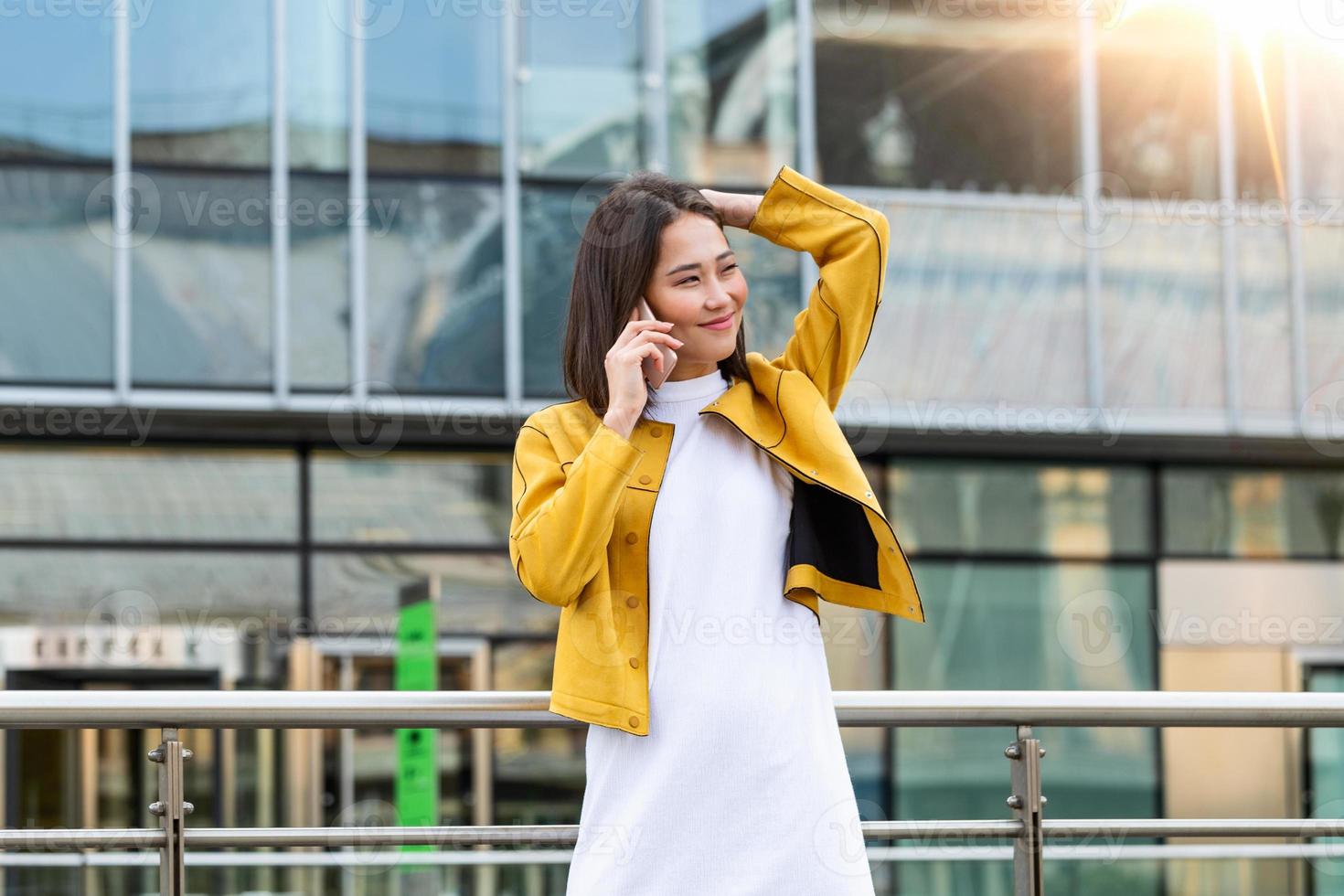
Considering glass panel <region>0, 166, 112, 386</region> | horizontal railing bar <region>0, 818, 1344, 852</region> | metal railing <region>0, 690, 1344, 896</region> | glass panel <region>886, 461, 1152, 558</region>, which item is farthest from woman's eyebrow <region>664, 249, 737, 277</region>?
glass panel <region>886, 461, 1152, 558</region>

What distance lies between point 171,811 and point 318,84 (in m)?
7.42

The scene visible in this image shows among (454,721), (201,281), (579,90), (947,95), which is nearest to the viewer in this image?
(454,721)

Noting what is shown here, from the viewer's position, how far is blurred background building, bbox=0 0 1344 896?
9734mm

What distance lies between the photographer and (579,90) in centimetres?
1018

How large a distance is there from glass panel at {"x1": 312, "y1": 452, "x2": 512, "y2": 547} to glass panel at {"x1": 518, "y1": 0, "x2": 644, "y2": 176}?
190 centimetres

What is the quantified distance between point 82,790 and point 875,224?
26.7 feet

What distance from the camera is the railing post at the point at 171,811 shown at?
3.20m

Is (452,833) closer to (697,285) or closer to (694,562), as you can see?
(694,562)

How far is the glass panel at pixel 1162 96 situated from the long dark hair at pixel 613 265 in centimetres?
891

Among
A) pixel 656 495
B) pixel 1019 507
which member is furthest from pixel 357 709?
pixel 1019 507

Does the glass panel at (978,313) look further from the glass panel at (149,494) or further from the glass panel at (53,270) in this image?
the glass panel at (53,270)

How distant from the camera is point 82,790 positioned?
9.78 meters

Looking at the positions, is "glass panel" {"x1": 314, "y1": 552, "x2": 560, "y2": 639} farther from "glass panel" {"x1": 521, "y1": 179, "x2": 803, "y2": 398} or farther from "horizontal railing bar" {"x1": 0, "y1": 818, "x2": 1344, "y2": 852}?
"horizontal railing bar" {"x1": 0, "y1": 818, "x2": 1344, "y2": 852}

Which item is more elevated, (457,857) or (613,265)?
(613,265)
